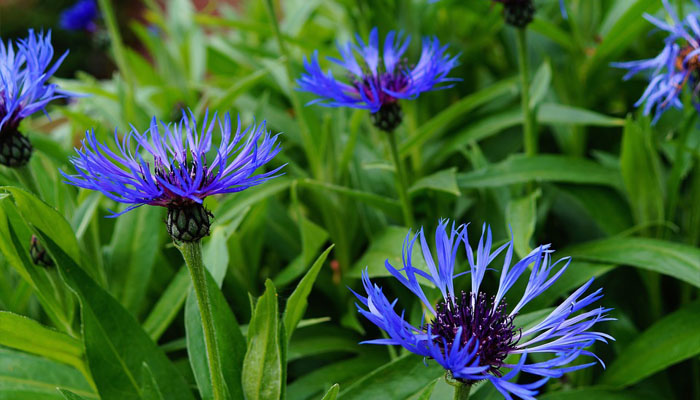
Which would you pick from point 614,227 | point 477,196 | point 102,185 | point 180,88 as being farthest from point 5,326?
point 180,88

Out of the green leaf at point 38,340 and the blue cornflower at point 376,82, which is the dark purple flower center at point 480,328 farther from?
the green leaf at point 38,340

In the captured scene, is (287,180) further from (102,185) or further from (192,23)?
(192,23)

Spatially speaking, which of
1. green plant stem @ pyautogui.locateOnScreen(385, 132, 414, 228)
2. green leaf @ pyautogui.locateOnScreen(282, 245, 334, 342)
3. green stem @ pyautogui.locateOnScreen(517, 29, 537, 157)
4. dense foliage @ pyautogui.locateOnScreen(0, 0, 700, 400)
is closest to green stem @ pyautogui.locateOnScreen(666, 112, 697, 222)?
dense foliage @ pyautogui.locateOnScreen(0, 0, 700, 400)

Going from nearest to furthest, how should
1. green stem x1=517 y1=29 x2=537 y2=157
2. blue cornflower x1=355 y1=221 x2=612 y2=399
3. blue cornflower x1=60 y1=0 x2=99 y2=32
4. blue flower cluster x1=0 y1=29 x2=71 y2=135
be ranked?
blue cornflower x1=355 y1=221 x2=612 y2=399, blue flower cluster x1=0 y1=29 x2=71 y2=135, green stem x1=517 y1=29 x2=537 y2=157, blue cornflower x1=60 y1=0 x2=99 y2=32

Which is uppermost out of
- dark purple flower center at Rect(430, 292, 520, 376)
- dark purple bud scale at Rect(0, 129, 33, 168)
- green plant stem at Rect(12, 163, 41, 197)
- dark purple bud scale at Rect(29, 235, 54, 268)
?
dark purple bud scale at Rect(0, 129, 33, 168)

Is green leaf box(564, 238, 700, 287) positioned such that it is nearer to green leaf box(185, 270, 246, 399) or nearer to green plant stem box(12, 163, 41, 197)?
green leaf box(185, 270, 246, 399)

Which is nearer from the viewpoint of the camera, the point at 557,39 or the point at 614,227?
the point at 614,227

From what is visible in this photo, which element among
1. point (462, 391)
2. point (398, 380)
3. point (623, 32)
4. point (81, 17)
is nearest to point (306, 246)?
point (398, 380)

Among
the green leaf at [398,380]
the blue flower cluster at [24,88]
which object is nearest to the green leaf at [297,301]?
the green leaf at [398,380]
